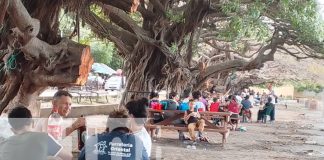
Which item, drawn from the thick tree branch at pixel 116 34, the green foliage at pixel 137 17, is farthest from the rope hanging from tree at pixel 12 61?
the green foliage at pixel 137 17

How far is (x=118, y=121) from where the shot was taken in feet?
13.5

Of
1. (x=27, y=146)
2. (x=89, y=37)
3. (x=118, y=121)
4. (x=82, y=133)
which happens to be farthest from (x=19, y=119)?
(x=89, y=37)

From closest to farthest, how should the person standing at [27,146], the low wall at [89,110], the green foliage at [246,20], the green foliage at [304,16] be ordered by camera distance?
the person standing at [27,146], the green foliage at [304,16], the green foliage at [246,20], the low wall at [89,110]

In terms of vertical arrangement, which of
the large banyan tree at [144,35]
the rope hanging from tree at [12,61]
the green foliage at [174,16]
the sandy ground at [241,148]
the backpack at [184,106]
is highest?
the green foliage at [174,16]

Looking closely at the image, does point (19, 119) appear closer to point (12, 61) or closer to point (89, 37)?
point (12, 61)

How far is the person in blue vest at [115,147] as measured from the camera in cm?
392

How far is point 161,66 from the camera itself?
1416cm

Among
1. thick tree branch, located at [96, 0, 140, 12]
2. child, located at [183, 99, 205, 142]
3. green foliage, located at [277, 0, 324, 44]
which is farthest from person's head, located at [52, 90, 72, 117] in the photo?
child, located at [183, 99, 205, 142]

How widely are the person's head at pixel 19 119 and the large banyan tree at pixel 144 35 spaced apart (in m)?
1.78

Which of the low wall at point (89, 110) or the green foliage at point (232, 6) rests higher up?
the green foliage at point (232, 6)

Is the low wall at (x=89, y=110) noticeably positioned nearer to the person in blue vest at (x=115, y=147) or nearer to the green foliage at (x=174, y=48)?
the green foliage at (x=174, y=48)

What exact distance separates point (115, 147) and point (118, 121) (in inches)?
10.8

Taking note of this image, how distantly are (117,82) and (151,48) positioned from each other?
1478 cm

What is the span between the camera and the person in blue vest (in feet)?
12.9
